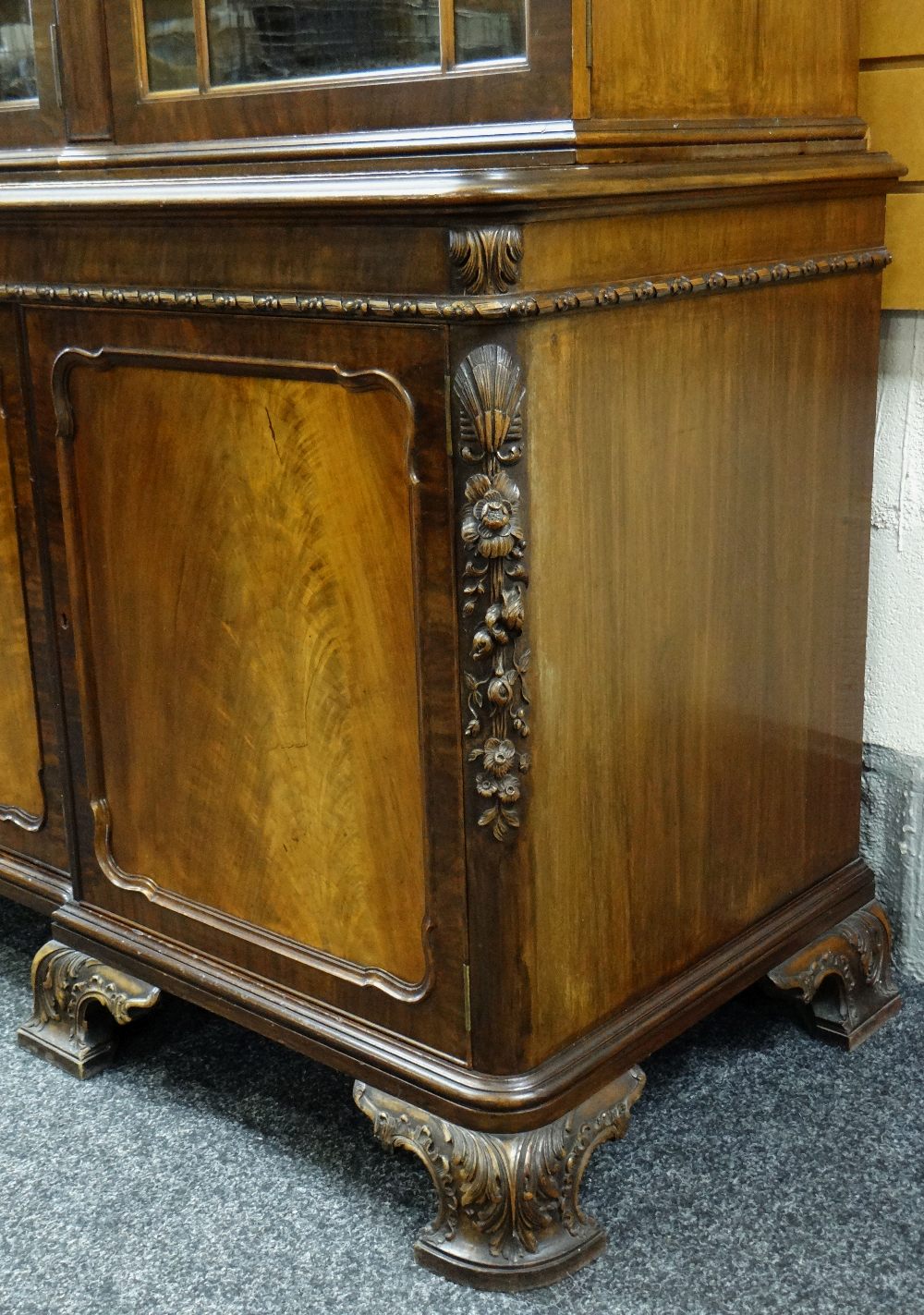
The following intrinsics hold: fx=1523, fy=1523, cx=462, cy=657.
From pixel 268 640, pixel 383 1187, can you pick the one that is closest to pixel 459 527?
pixel 268 640

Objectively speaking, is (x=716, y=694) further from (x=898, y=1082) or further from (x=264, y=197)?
(x=264, y=197)

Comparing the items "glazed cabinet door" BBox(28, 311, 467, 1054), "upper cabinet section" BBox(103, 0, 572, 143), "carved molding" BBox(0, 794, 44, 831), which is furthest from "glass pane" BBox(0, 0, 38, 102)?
"carved molding" BBox(0, 794, 44, 831)

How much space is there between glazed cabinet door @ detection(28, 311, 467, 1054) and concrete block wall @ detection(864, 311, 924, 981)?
Answer: 68cm

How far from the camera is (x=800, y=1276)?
1.32 meters

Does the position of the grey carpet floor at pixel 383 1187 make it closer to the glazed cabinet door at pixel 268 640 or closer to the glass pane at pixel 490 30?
the glazed cabinet door at pixel 268 640

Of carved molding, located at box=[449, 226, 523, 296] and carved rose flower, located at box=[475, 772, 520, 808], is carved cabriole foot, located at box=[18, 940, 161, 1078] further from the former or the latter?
carved molding, located at box=[449, 226, 523, 296]

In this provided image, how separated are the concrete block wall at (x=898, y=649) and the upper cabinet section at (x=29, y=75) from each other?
0.89m

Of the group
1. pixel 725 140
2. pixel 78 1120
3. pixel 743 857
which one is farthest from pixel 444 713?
pixel 78 1120

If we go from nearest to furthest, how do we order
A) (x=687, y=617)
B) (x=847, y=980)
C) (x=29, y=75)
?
1. (x=687, y=617)
2. (x=29, y=75)
3. (x=847, y=980)

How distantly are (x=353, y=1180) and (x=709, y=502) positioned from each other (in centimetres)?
73

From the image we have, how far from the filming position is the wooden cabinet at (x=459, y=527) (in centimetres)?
117

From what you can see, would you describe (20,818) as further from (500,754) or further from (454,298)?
(454,298)

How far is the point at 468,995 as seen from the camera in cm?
129

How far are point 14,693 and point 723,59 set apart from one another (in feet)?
3.24
